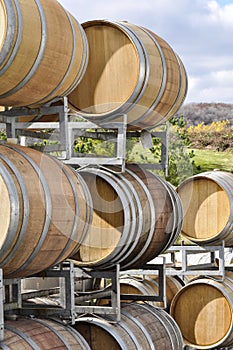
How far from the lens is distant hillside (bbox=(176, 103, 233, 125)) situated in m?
38.9

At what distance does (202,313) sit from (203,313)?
1 centimetres

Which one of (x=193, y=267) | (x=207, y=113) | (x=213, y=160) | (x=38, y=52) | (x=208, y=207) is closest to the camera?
(x=38, y=52)

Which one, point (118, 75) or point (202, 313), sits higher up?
point (118, 75)

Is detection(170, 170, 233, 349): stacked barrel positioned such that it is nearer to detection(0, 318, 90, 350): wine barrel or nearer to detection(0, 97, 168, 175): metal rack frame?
detection(0, 97, 168, 175): metal rack frame

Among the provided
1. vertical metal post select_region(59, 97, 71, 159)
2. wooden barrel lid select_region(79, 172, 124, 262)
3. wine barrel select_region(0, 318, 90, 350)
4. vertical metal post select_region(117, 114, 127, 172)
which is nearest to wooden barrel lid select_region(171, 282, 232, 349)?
wooden barrel lid select_region(79, 172, 124, 262)

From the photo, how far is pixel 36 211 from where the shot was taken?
487 centimetres

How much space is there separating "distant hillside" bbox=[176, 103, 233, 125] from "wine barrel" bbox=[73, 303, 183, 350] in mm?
31069

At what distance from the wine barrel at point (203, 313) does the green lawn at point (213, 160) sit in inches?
702

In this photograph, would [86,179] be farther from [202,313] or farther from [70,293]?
[202,313]

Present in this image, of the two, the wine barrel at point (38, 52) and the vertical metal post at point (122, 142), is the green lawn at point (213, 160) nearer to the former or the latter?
the vertical metal post at point (122, 142)

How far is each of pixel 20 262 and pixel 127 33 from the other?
2.45 meters

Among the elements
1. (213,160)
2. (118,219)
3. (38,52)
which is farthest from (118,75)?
(213,160)

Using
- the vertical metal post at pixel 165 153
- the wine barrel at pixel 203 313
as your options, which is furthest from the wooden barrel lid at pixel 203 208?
the vertical metal post at pixel 165 153

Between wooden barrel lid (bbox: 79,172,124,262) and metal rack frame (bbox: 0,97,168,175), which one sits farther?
wooden barrel lid (bbox: 79,172,124,262)
